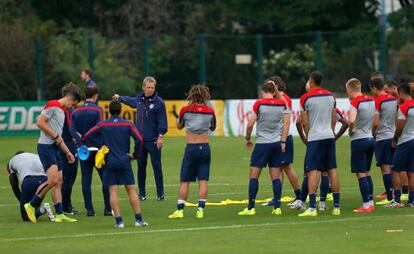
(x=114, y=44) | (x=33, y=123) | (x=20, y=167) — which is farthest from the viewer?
(x=114, y=44)

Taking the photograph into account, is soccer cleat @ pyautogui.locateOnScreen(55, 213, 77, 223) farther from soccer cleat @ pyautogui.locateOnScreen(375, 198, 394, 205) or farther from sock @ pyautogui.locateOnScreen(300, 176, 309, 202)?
soccer cleat @ pyautogui.locateOnScreen(375, 198, 394, 205)

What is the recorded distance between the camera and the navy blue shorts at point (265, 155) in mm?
17828

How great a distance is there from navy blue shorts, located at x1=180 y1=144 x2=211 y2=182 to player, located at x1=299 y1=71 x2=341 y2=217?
154 cm

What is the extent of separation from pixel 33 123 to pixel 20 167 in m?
23.4

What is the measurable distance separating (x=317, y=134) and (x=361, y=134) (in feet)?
2.97

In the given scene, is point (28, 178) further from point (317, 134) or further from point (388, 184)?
point (388, 184)

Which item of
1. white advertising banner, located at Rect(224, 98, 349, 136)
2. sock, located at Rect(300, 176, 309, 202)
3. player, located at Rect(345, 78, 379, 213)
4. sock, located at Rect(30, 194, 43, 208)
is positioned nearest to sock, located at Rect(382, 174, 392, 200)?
player, located at Rect(345, 78, 379, 213)

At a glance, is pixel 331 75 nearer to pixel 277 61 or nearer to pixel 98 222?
pixel 277 61

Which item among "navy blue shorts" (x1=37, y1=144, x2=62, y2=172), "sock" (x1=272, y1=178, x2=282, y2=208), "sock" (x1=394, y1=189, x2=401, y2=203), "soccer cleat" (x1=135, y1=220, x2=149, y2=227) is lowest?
"soccer cleat" (x1=135, y1=220, x2=149, y2=227)

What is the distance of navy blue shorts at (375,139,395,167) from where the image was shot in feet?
63.1

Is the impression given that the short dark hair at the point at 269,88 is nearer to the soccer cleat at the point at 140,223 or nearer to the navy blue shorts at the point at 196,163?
the navy blue shorts at the point at 196,163

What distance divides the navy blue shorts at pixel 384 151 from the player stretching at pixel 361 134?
3.64 ft

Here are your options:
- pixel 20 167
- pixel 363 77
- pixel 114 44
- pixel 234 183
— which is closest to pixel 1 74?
pixel 114 44

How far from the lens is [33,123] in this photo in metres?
41.0
